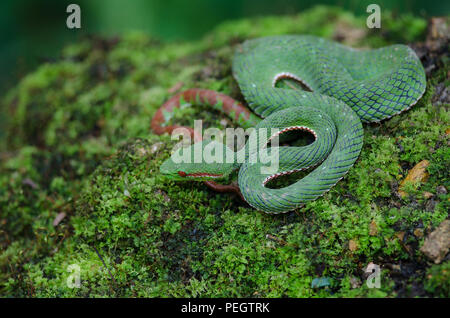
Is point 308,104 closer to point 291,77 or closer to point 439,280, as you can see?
point 291,77

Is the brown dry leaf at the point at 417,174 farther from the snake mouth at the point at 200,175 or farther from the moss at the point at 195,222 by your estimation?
the snake mouth at the point at 200,175

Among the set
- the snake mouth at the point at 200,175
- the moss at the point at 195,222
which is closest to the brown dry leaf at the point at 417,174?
the moss at the point at 195,222

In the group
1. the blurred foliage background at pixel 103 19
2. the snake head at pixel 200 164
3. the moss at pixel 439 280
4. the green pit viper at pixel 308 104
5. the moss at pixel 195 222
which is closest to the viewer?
the moss at pixel 439 280

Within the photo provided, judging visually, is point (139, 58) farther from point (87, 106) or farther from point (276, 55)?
point (276, 55)

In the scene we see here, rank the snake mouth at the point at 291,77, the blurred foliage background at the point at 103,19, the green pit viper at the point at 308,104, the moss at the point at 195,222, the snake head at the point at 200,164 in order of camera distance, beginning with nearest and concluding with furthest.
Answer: the moss at the point at 195,222 < the green pit viper at the point at 308,104 < the snake head at the point at 200,164 < the snake mouth at the point at 291,77 < the blurred foliage background at the point at 103,19

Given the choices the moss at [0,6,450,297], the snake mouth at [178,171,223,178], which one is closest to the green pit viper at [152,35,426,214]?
the snake mouth at [178,171,223,178]

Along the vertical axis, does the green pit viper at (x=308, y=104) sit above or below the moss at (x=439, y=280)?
above

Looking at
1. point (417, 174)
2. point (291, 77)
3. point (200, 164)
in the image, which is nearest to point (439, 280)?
point (417, 174)
